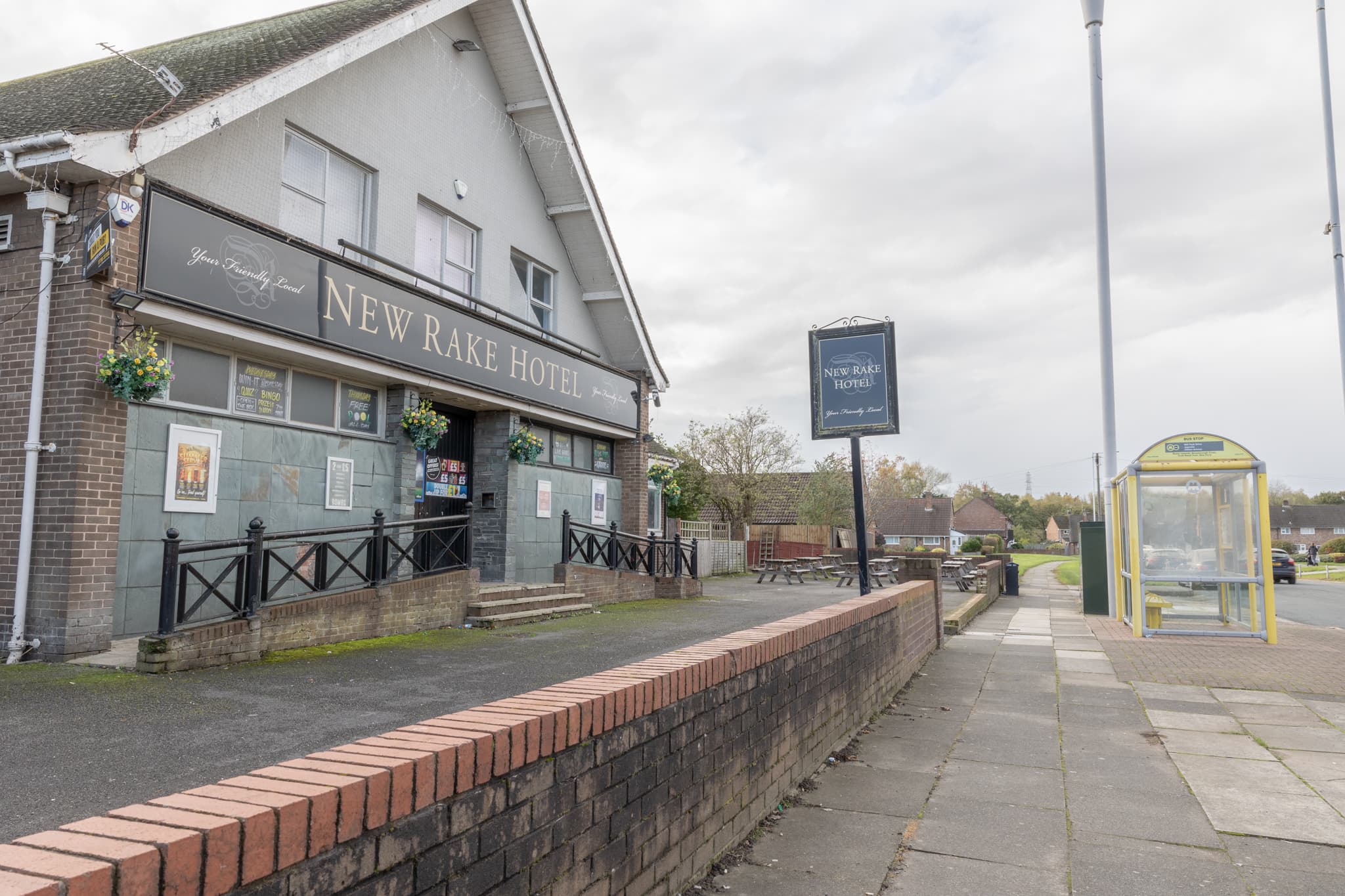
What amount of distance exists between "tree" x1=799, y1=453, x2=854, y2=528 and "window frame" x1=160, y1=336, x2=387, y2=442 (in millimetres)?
34059

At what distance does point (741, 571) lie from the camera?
1236 inches

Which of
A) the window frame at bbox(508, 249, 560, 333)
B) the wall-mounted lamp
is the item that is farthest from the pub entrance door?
the wall-mounted lamp

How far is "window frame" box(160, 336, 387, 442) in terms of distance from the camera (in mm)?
9335

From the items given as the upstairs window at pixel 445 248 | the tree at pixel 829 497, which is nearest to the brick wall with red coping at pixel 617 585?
the upstairs window at pixel 445 248

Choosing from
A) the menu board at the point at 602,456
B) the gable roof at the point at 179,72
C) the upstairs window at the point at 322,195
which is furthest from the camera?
the menu board at the point at 602,456

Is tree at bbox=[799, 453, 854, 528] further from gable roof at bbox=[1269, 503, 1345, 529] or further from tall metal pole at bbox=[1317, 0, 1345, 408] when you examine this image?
gable roof at bbox=[1269, 503, 1345, 529]

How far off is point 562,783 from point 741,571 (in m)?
28.6

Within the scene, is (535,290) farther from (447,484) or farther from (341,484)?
(341,484)

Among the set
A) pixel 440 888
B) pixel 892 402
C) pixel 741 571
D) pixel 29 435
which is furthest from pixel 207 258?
pixel 741 571

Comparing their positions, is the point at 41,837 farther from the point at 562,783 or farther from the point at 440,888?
the point at 562,783

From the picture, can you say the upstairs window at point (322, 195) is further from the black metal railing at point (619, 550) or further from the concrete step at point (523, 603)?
the black metal railing at point (619, 550)

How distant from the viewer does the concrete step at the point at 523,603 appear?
11.9m

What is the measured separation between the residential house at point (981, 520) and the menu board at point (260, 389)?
407 feet

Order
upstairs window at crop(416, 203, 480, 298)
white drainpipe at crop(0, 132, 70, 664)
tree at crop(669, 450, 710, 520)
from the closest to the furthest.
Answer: white drainpipe at crop(0, 132, 70, 664), upstairs window at crop(416, 203, 480, 298), tree at crop(669, 450, 710, 520)
